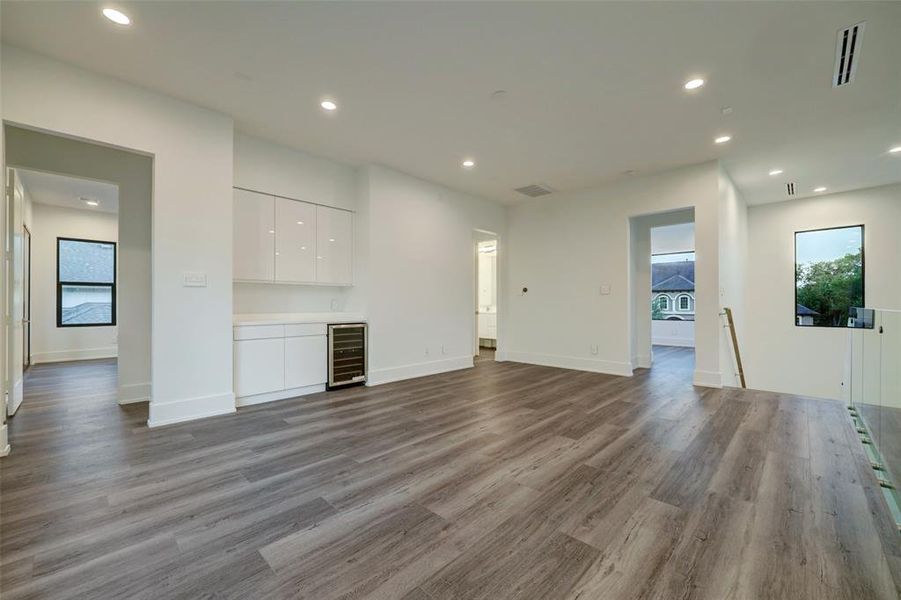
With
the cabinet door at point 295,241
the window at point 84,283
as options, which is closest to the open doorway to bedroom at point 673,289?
the cabinet door at point 295,241

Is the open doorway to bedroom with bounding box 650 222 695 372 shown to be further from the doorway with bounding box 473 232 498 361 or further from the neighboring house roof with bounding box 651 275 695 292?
the doorway with bounding box 473 232 498 361

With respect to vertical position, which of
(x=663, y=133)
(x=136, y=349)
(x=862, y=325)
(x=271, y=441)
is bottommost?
(x=271, y=441)

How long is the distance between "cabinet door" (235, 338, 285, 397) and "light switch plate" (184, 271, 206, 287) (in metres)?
0.70

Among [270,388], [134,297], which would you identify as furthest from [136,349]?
[270,388]

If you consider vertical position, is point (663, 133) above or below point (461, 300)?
above

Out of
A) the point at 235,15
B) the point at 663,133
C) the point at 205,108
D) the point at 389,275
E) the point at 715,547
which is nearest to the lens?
the point at 715,547

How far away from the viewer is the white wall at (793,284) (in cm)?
584

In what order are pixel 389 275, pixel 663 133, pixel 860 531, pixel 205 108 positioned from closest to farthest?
1. pixel 860 531
2. pixel 205 108
3. pixel 663 133
4. pixel 389 275

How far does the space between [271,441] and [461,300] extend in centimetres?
374

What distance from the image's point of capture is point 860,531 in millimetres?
1759

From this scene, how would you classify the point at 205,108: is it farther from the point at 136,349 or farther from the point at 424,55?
the point at 136,349

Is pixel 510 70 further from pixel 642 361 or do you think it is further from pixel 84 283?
pixel 84 283

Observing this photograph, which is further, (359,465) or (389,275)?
(389,275)

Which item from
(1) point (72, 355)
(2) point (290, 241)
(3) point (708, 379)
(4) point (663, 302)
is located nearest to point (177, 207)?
(2) point (290, 241)
